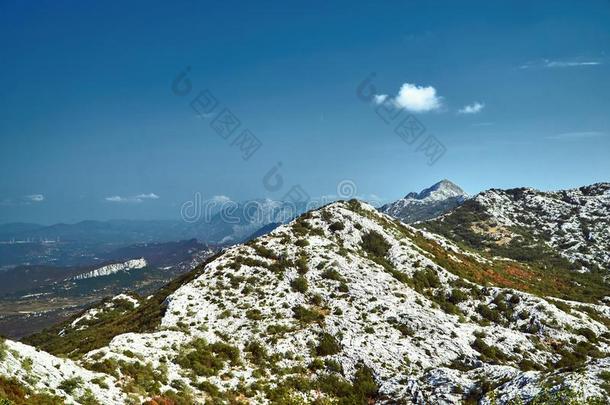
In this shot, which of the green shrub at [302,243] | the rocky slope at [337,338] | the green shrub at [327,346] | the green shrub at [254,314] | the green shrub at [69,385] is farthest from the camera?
the green shrub at [302,243]

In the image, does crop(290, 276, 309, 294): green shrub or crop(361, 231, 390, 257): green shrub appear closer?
crop(290, 276, 309, 294): green shrub

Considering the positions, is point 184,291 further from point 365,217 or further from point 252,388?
point 365,217

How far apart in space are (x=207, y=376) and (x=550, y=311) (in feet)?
159

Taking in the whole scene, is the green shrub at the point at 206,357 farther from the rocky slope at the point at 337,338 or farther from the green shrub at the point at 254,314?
the green shrub at the point at 254,314

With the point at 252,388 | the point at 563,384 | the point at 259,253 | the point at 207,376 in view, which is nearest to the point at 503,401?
the point at 563,384

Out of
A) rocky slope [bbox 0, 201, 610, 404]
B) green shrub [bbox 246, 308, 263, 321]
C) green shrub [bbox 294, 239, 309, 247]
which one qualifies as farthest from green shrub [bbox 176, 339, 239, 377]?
green shrub [bbox 294, 239, 309, 247]

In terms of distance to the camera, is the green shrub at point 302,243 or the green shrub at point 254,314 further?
the green shrub at point 302,243

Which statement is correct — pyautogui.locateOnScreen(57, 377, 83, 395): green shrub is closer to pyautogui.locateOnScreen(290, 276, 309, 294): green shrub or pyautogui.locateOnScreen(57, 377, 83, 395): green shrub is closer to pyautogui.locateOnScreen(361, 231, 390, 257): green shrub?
pyautogui.locateOnScreen(290, 276, 309, 294): green shrub

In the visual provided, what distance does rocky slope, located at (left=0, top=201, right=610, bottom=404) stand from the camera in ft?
105

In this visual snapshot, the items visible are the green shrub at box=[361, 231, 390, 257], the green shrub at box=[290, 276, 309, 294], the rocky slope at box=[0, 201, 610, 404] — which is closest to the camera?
the rocky slope at box=[0, 201, 610, 404]

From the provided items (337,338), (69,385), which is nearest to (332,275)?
(337,338)

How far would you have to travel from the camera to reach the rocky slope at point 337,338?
3192 cm

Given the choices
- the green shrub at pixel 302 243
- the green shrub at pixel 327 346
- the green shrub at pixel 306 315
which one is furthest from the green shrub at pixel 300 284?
the green shrub at pixel 327 346

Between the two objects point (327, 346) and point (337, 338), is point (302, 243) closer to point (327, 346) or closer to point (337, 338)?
point (337, 338)
